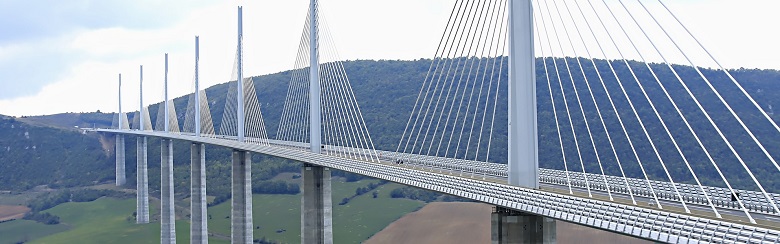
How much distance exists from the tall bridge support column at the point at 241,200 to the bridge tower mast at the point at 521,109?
28.3 meters

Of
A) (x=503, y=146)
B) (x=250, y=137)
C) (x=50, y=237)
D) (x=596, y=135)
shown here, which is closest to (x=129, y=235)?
(x=50, y=237)

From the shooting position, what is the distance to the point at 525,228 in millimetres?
17406

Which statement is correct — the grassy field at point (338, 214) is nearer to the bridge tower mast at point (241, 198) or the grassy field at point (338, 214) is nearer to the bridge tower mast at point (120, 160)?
the bridge tower mast at point (241, 198)

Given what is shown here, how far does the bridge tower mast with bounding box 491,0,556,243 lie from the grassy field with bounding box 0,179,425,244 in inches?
1637

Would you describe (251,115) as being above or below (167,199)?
above

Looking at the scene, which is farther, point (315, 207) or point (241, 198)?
point (241, 198)

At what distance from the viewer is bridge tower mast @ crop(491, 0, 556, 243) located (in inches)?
707

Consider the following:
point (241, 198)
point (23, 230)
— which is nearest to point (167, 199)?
point (241, 198)

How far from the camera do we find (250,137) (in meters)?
51.2

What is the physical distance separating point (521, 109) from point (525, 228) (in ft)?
9.81

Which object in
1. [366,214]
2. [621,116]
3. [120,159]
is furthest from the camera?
[120,159]

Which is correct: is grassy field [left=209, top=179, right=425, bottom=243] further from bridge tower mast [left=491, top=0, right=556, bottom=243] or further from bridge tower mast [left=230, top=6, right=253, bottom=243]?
bridge tower mast [left=491, top=0, right=556, bottom=243]

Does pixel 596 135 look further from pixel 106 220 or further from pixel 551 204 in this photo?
pixel 106 220

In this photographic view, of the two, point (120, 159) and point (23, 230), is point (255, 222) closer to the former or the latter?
point (23, 230)
